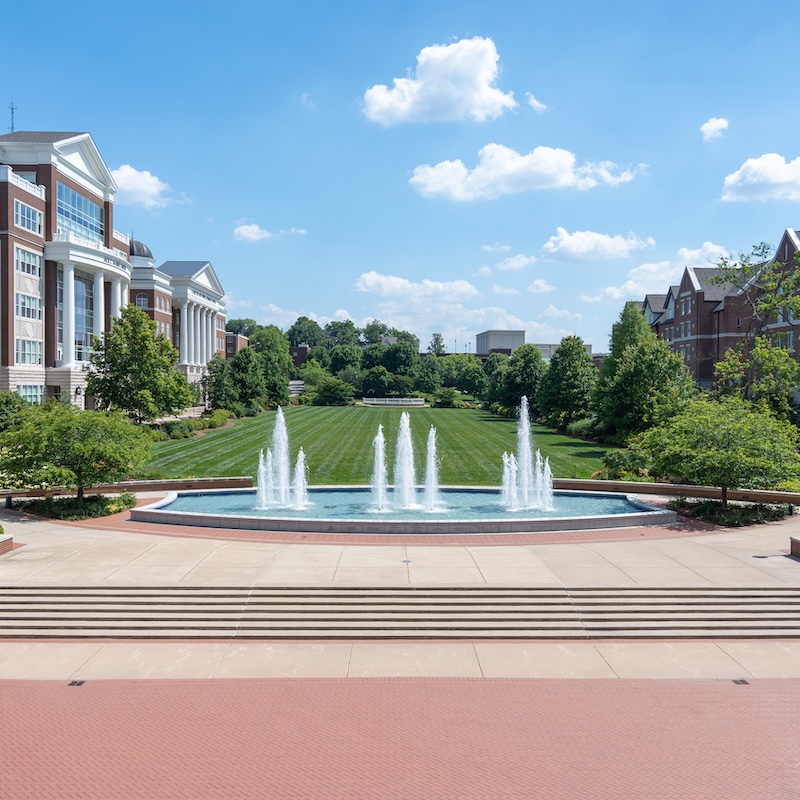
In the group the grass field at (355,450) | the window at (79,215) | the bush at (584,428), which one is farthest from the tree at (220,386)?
the bush at (584,428)

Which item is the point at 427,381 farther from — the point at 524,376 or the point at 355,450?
the point at 355,450

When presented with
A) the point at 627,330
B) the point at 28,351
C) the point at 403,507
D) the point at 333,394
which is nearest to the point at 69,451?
the point at 403,507

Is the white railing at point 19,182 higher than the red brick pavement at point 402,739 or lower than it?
higher

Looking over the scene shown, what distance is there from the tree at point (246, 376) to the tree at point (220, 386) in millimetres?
1475

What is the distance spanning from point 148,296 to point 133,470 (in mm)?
58531

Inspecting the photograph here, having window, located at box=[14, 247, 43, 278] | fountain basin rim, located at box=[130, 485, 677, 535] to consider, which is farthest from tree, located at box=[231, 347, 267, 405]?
fountain basin rim, located at box=[130, 485, 677, 535]

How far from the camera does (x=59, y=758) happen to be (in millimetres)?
9555

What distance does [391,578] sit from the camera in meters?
16.6

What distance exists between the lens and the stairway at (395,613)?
47.2 ft

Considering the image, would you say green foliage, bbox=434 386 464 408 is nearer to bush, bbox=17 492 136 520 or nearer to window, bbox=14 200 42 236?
window, bbox=14 200 42 236

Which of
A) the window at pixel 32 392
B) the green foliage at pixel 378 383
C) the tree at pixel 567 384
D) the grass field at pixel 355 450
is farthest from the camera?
the green foliage at pixel 378 383

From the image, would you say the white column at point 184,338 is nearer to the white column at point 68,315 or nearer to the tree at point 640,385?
the white column at point 68,315

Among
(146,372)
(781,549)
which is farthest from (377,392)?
(781,549)

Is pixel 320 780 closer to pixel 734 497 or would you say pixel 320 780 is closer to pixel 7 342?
pixel 734 497
